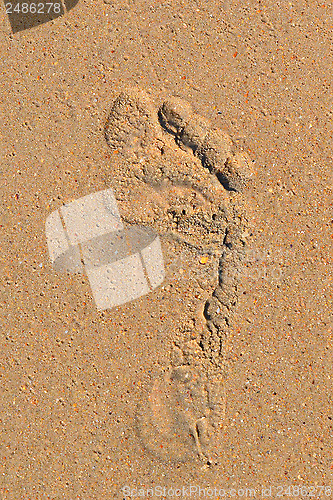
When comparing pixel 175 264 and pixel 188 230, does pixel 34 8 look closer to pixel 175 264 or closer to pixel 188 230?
pixel 188 230

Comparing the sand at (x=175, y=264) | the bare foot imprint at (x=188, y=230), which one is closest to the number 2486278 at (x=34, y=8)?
the sand at (x=175, y=264)

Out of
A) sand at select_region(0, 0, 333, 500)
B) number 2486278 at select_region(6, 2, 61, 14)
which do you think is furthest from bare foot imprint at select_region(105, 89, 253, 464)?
number 2486278 at select_region(6, 2, 61, 14)

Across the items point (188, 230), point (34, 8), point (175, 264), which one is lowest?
point (175, 264)

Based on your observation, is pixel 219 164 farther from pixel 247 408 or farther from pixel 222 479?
pixel 222 479

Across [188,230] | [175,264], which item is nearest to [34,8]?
[188,230]

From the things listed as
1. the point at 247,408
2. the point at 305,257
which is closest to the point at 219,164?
the point at 305,257

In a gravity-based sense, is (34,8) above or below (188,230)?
above
